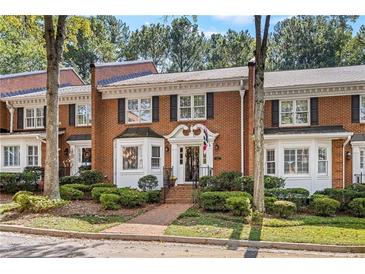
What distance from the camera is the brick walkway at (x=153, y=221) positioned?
10.9 metres

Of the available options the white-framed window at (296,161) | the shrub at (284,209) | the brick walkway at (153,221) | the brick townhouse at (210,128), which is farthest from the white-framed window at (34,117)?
the shrub at (284,209)

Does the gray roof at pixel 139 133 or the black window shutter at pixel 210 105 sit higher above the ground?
the black window shutter at pixel 210 105

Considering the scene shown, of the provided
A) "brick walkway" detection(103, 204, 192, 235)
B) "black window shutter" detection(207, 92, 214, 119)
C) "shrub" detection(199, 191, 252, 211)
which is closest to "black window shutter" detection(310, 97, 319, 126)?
"black window shutter" detection(207, 92, 214, 119)

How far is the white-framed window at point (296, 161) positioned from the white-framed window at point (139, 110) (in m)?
5.83

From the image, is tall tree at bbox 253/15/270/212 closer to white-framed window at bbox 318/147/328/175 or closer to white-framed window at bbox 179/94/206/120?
white-framed window at bbox 318/147/328/175

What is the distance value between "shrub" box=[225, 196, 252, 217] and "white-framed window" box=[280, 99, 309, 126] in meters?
5.48

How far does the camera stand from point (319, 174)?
16016mm

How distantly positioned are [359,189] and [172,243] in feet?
24.3

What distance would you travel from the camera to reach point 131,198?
14.1m

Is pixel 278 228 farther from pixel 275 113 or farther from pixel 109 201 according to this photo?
pixel 275 113

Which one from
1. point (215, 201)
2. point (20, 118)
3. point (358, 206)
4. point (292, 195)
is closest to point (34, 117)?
point (20, 118)

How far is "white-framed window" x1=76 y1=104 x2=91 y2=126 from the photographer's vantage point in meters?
20.4

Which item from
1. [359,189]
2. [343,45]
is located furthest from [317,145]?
[343,45]

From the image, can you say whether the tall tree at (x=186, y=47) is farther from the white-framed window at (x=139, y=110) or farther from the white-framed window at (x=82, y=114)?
the white-framed window at (x=139, y=110)
